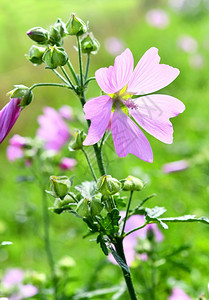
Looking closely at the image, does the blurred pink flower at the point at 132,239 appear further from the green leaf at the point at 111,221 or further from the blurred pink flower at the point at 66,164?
the green leaf at the point at 111,221

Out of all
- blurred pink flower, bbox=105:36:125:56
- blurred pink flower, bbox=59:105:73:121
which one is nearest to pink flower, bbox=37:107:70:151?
blurred pink flower, bbox=59:105:73:121

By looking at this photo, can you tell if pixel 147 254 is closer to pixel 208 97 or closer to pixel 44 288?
pixel 44 288

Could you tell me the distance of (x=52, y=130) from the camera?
1.41 meters

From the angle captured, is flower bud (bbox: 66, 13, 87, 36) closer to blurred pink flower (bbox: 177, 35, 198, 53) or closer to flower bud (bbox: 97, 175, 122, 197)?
flower bud (bbox: 97, 175, 122, 197)

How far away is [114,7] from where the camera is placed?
18.1 ft

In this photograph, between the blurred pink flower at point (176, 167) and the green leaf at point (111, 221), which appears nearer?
the green leaf at point (111, 221)

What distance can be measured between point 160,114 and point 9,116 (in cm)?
21

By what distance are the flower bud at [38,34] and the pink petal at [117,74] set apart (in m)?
0.12

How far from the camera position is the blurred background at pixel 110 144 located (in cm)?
146

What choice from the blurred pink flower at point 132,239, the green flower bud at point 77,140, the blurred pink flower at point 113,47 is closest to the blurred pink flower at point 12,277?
the blurred pink flower at point 132,239

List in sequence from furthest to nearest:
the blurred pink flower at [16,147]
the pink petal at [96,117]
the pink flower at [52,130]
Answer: the pink flower at [52,130]
the blurred pink flower at [16,147]
the pink petal at [96,117]

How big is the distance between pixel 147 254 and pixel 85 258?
0.58 m

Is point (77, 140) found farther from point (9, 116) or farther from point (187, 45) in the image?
point (187, 45)

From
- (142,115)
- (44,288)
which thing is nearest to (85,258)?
(44,288)
